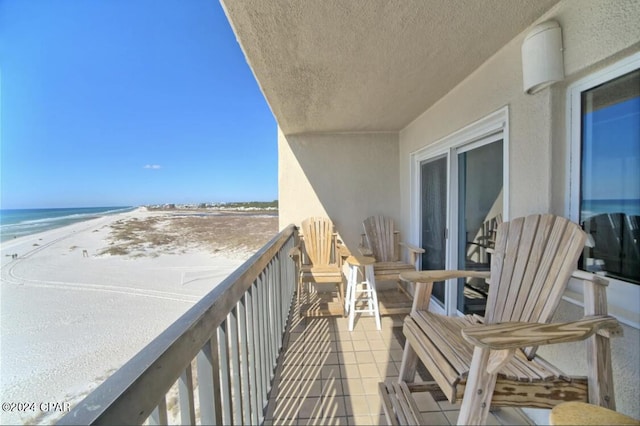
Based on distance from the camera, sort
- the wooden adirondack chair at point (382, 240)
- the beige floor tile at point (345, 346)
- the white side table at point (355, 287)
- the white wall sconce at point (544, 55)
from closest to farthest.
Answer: the white wall sconce at point (544, 55)
the beige floor tile at point (345, 346)
the white side table at point (355, 287)
the wooden adirondack chair at point (382, 240)

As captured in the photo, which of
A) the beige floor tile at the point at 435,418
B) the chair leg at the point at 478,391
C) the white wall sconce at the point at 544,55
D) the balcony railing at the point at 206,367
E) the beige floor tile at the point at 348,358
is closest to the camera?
the balcony railing at the point at 206,367

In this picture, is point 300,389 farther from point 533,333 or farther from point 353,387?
point 533,333

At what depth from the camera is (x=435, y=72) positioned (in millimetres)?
2033

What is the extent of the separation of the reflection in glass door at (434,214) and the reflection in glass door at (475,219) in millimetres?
225

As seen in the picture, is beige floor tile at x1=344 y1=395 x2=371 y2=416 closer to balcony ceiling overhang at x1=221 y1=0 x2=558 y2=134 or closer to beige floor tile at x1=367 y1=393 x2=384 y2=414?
beige floor tile at x1=367 y1=393 x2=384 y2=414

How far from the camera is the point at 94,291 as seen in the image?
969 centimetres

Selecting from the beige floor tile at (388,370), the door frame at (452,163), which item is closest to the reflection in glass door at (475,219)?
the door frame at (452,163)

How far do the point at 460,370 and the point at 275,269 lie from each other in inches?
56.5

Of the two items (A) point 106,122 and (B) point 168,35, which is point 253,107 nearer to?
(B) point 168,35

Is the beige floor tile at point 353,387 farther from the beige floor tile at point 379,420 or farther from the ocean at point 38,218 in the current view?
the ocean at point 38,218

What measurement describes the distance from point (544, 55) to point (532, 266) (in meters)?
1.06

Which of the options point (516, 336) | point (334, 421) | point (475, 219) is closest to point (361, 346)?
point (334, 421)

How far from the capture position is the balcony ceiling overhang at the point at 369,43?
4.36ft

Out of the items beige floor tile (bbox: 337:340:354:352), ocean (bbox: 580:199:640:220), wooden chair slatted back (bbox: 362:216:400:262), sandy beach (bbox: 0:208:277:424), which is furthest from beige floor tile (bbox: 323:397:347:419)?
wooden chair slatted back (bbox: 362:216:400:262)
